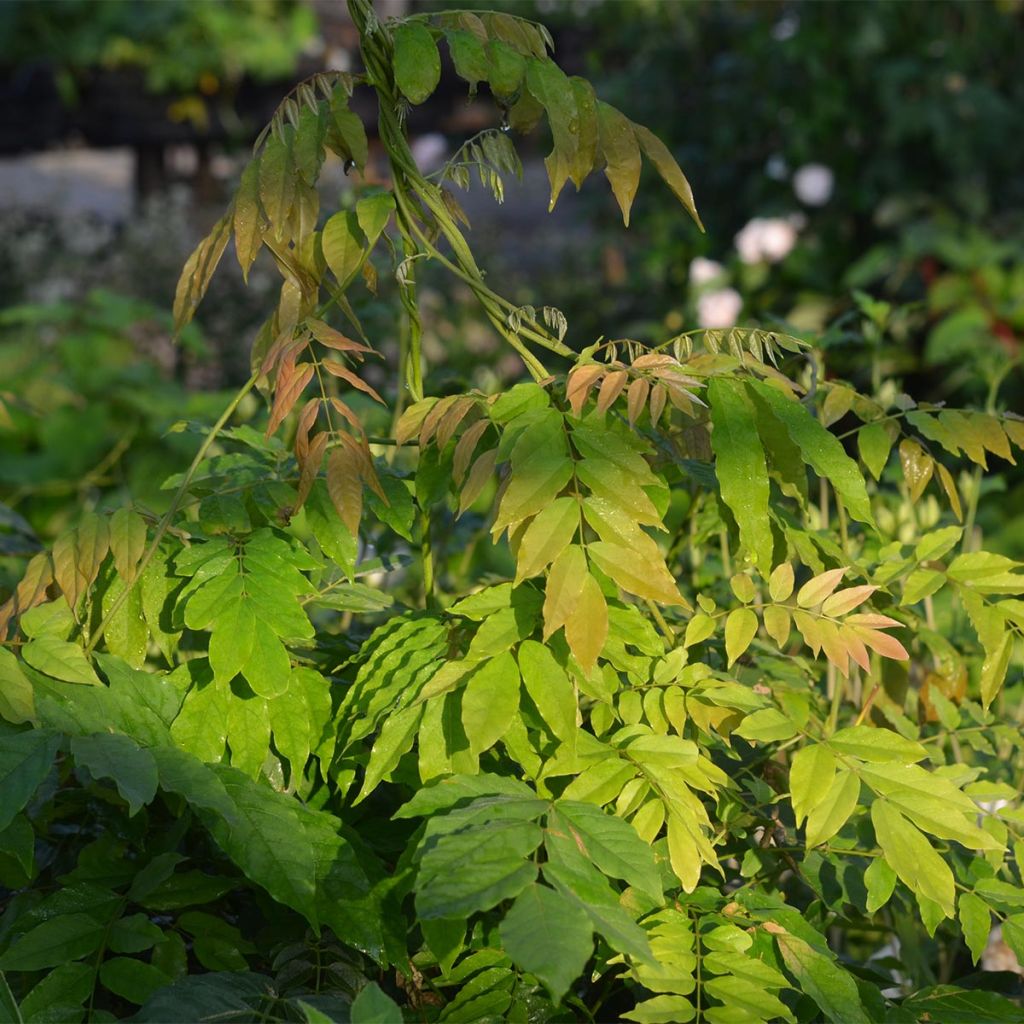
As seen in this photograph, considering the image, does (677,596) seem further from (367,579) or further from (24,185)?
(24,185)

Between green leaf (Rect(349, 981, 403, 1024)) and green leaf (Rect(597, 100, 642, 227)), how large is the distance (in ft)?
2.46

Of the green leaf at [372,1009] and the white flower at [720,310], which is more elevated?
the green leaf at [372,1009]

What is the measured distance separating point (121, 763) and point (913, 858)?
0.67 metres

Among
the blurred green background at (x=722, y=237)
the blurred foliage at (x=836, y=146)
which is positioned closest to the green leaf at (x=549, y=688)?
the blurred green background at (x=722, y=237)

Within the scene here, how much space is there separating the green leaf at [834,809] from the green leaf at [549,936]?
0.29 meters

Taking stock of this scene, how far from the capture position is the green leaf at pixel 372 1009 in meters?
0.97

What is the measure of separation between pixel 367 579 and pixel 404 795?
0.60 metres

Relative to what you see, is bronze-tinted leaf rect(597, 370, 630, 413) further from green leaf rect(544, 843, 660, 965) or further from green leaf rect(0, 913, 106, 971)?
green leaf rect(0, 913, 106, 971)

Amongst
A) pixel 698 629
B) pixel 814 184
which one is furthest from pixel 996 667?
pixel 814 184

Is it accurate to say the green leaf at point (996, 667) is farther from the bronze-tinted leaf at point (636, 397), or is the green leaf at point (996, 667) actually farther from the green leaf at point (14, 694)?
the green leaf at point (14, 694)

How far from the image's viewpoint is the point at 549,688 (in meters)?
1.19

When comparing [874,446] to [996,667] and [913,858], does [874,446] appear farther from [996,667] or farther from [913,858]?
[913,858]

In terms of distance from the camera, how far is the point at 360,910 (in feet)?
4.13

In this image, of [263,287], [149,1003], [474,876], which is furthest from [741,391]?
[263,287]
